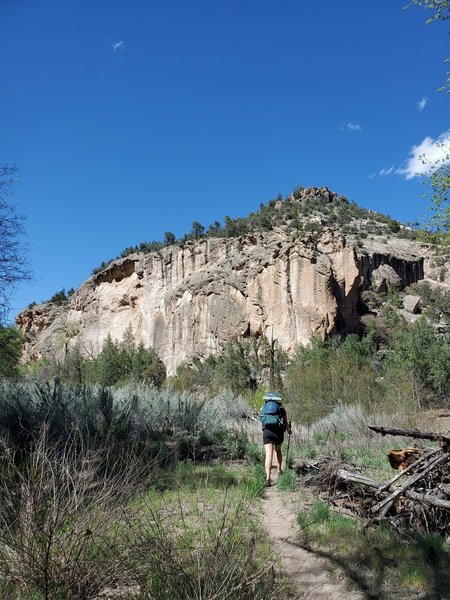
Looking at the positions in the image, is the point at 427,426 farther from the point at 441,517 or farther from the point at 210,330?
the point at 210,330

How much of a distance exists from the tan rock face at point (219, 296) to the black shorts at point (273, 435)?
37.3 metres

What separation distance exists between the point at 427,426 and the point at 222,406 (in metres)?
6.89

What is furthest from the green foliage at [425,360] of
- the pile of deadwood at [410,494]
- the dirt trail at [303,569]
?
the dirt trail at [303,569]

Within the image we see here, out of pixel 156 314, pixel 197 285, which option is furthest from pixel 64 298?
pixel 197 285

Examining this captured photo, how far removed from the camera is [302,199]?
83438 mm

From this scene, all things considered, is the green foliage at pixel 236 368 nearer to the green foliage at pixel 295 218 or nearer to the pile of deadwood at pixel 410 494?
the green foliage at pixel 295 218

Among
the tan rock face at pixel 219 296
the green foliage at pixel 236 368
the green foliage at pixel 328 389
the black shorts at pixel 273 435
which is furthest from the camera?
the tan rock face at pixel 219 296

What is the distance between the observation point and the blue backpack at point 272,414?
7.31 metres

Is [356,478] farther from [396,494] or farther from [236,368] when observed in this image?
[236,368]

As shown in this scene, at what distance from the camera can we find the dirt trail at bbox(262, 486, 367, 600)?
3.64m

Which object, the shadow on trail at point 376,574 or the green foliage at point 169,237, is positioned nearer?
the shadow on trail at point 376,574

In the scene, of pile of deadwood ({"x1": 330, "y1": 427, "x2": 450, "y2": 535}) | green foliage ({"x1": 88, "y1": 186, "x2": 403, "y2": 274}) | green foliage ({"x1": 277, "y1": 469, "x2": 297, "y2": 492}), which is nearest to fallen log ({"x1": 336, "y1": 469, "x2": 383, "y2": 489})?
pile of deadwood ({"x1": 330, "y1": 427, "x2": 450, "y2": 535})

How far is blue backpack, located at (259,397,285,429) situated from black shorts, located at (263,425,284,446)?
9 cm

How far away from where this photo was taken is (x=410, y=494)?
539 cm
